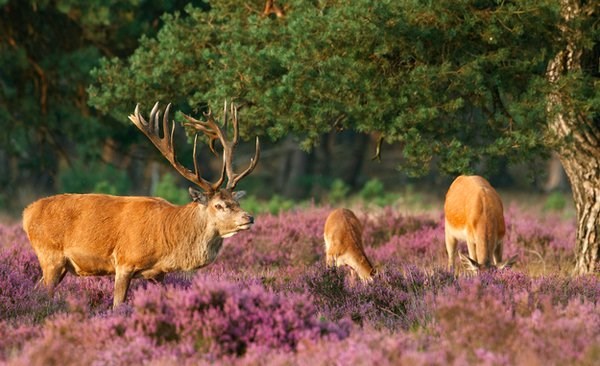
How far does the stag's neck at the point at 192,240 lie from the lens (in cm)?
935

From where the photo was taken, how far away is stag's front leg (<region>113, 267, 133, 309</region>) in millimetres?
9141

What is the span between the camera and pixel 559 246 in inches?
596

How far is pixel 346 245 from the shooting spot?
1248cm

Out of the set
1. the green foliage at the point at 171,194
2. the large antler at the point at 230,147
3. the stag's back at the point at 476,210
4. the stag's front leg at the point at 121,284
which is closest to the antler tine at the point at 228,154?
the large antler at the point at 230,147

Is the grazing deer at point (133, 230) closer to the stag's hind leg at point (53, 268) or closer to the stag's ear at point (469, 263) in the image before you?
the stag's hind leg at point (53, 268)

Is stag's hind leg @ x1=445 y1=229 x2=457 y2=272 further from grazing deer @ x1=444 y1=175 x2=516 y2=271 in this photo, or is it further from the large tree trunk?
the large tree trunk

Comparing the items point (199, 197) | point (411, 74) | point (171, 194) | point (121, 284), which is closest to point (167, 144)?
point (199, 197)

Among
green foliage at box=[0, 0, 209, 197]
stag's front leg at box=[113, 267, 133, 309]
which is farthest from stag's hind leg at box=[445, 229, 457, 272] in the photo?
green foliage at box=[0, 0, 209, 197]

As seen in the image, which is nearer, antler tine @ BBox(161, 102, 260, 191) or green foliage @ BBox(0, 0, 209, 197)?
antler tine @ BBox(161, 102, 260, 191)

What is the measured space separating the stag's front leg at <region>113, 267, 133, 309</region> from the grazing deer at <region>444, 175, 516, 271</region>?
158 inches

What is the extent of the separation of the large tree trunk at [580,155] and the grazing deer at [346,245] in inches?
98.1

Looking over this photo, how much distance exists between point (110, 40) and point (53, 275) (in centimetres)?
1158

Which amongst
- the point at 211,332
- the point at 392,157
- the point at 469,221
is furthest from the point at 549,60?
the point at 392,157

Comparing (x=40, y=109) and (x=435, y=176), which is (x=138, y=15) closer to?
(x=40, y=109)
